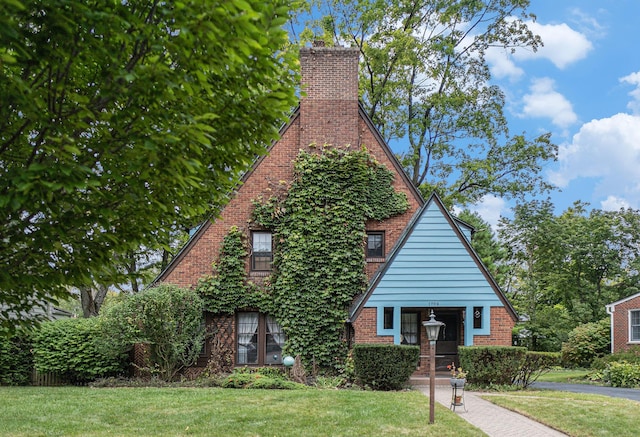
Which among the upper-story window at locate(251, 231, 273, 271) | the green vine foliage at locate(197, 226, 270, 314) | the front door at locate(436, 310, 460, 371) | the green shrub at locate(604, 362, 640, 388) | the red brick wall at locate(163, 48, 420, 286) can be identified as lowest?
the green shrub at locate(604, 362, 640, 388)

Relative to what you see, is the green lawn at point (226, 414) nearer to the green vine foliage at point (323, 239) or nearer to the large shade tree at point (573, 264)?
the green vine foliage at point (323, 239)

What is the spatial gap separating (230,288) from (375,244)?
4807mm

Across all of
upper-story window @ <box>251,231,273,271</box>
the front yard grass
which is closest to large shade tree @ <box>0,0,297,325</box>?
the front yard grass

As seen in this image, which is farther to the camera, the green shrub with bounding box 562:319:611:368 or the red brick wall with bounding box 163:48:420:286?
the green shrub with bounding box 562:319:611:368

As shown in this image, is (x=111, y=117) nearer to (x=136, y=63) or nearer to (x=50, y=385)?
(x=136, y=63)

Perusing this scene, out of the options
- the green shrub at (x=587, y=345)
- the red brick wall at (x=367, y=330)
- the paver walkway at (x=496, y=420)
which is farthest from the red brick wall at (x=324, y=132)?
the green shrub at (x=587, y=345)

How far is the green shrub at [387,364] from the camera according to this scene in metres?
15.6

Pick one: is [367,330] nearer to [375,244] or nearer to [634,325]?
[375,244]

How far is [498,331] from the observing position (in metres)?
17.4

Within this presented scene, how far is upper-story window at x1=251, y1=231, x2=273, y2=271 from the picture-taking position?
63.2 feet

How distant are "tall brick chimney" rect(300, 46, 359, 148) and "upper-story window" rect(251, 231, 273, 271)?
10.8 feet

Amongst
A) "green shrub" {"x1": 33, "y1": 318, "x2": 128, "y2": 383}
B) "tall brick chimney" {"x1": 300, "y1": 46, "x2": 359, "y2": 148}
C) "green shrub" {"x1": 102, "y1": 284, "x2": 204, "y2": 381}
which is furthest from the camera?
"tall brick chimney" {"x1": 300, "y1": 46, "x2": 359, "y2": 148}

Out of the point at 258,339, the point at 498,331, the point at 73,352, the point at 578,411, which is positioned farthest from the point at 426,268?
the point at 73,352

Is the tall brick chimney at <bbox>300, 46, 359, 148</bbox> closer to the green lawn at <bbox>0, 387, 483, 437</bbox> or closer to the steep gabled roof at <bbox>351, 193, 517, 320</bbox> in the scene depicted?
the steep gabled roof at <bbox>351, 193, 517, 320</bbox>
